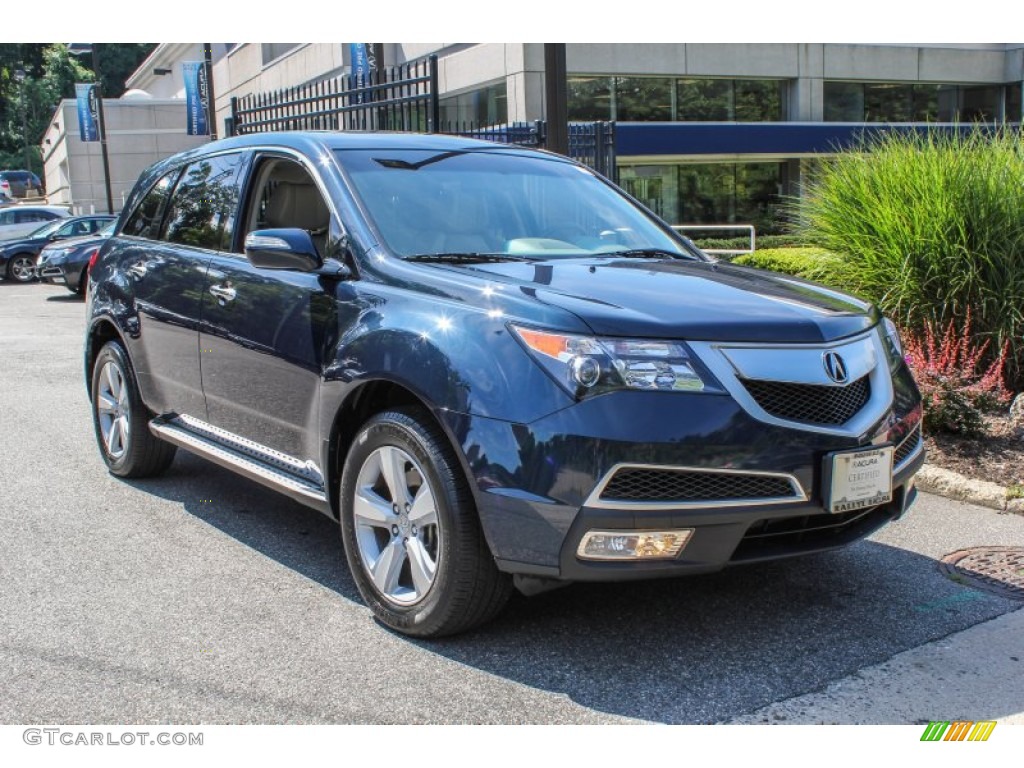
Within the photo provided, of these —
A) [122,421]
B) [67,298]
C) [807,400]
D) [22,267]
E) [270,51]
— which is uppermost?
[270,51]

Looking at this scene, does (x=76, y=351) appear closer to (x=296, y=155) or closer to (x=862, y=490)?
(x=296, y=155)

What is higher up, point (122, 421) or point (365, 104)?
point (365, 104)

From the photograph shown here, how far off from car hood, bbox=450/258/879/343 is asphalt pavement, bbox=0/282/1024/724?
1136 mm

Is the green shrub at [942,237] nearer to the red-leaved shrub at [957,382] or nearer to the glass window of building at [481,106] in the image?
the red-leaved shrub at [957,382]

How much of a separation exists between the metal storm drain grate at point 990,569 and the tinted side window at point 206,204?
3.62 meters

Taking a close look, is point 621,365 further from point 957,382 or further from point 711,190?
point 711,190

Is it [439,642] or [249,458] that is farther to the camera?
[249,458]

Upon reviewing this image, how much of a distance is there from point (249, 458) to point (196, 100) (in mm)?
26336

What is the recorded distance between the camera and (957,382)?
21.0 feet

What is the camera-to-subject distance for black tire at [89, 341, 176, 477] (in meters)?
5.98

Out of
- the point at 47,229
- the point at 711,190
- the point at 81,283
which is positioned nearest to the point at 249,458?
the point at 81,283

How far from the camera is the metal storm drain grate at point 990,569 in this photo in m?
4.44

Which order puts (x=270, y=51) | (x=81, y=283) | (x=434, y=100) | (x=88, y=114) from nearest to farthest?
(x=434, y=100) → (x=81, y=283) → (x=88, y=114) → (x=270, y=51)

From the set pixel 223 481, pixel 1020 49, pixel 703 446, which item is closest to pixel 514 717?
pixel 703 446
